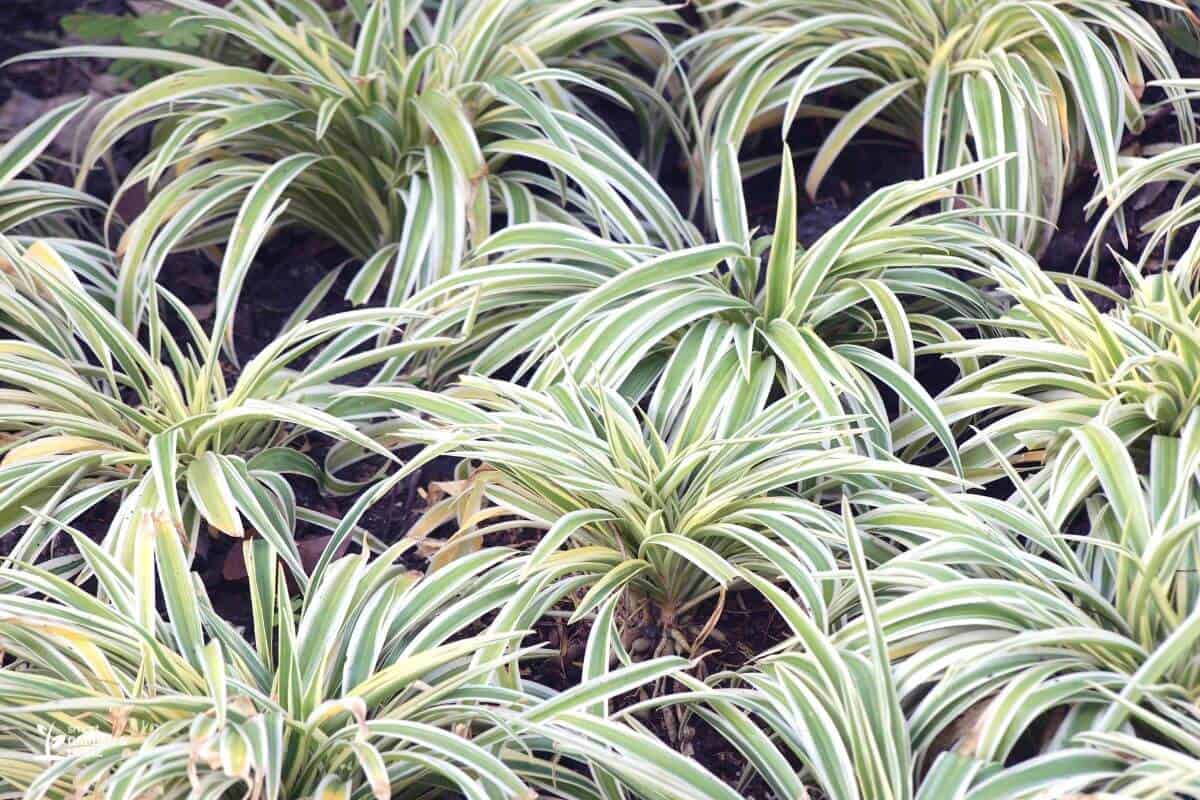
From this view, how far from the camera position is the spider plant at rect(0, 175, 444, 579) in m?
1.92

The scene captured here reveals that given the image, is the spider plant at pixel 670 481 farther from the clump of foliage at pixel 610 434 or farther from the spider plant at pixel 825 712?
the spider plant at pixel 825 712

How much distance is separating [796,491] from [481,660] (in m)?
0.59

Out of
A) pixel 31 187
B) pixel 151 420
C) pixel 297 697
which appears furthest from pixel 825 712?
pixel 31 187

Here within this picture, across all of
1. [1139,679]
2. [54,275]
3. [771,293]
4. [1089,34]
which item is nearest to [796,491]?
[771,293]

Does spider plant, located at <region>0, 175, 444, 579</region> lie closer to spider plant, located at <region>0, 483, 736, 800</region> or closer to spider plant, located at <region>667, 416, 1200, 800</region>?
spider plant, located at <region>0, 483, 736, 800</region>

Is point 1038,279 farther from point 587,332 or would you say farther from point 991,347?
point 587,332

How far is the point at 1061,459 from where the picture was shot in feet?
5.90

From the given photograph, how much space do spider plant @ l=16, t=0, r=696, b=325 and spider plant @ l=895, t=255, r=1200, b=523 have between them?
0.67m

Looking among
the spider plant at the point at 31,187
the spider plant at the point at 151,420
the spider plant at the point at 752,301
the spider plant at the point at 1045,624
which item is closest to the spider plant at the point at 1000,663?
the spider plant at the point at 1045,624

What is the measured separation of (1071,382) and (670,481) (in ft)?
2.04

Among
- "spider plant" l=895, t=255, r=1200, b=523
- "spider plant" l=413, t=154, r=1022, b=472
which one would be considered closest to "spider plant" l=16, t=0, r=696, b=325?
"spider plant" l=413, t=154, r=1022, b=472

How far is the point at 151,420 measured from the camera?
202 cm

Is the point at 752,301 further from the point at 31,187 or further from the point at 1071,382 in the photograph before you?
the point at 31,187

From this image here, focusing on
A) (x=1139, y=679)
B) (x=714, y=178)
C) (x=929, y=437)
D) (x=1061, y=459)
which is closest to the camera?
(x=1139, y=679)
